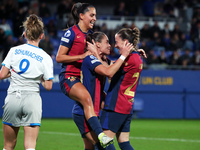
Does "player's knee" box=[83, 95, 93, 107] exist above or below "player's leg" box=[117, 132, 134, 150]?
above

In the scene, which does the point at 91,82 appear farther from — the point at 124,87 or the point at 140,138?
the point at 140,138

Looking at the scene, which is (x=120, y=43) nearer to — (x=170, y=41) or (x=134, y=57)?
(x=134, y=57)

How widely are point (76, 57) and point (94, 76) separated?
1.63 feet

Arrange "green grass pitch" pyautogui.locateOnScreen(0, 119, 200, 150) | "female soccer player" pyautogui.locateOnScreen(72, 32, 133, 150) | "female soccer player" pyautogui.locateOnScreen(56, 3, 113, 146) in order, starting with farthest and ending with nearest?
"green grass pitch" pyautogui.locateOnScreen(0, 119, 200, 150), "female soccer player" pyautogui.locateOnScreen(56, 3, 113, 146), "female soccer player" pyautogui.locateOnScreen(72, 32, 133, 150)

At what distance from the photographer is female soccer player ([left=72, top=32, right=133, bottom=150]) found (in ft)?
17.1

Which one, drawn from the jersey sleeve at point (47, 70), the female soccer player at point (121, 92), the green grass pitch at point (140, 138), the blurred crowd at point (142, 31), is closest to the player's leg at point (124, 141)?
the female soccer player at point (121, 92)

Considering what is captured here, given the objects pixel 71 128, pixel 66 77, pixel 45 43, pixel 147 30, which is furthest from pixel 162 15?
pixel 66 77

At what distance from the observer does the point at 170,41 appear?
788 inches

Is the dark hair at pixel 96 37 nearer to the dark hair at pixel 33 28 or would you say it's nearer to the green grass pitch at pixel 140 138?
the dark hair at pixel 33 28

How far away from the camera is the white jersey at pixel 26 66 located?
4.86m

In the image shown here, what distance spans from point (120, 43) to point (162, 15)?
1807cm

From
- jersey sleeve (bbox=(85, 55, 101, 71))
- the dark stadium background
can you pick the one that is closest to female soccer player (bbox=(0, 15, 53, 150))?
jersey sleeve (bbox=(85, 55, 101, 71))

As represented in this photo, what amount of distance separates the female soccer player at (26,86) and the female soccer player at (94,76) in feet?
2.06

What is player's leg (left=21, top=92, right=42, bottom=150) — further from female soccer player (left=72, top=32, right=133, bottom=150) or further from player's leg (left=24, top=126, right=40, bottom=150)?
female soccer player (left=72, top=32, right=133, bottom=150)
